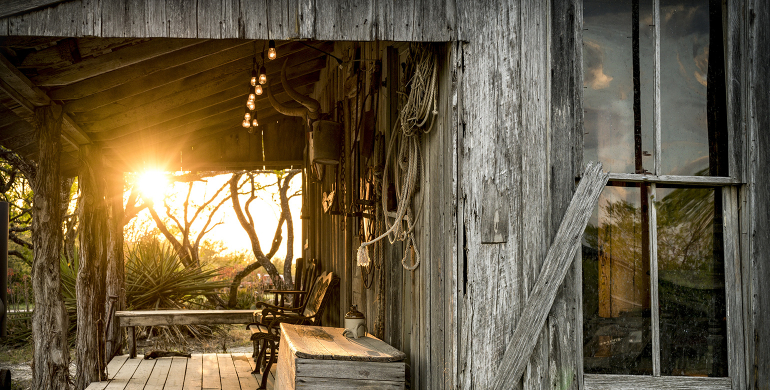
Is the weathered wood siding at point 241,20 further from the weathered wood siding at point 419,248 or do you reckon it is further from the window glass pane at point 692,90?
the window glass pane at point 692,90

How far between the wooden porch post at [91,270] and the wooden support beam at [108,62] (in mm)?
2201

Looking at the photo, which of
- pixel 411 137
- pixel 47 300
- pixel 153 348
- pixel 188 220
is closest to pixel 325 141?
pixel 411 137

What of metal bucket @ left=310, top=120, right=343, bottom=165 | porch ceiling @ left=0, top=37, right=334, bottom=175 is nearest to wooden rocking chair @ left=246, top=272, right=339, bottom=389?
metal bucket @ left=310, top=120, right=343, bottom=165

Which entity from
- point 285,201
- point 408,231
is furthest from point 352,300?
point 285,201

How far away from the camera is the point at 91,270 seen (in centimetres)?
661

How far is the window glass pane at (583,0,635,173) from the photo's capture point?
111 inches

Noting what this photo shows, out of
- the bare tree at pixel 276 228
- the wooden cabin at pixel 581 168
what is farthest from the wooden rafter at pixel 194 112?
the bare tree at pixel 276 228

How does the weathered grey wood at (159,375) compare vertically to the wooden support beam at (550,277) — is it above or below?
below

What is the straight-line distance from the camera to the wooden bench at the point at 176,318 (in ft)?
25.5

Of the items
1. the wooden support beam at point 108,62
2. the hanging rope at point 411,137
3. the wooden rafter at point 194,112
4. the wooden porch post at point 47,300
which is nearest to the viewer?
the hanging rope at point 411,137

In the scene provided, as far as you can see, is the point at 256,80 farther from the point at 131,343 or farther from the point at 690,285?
the point at 131,343

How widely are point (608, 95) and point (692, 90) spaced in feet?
1.23

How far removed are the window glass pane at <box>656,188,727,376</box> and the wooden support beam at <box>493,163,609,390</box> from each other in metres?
0.34

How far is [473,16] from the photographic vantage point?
2744 mm
